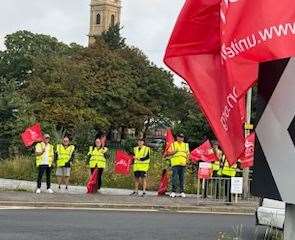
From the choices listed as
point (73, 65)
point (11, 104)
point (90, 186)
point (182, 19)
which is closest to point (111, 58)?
point (73, 65)

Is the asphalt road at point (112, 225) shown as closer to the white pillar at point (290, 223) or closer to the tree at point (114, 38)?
the white pillar at point (290, 223)

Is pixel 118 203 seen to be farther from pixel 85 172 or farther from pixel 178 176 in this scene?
pixel 85 172

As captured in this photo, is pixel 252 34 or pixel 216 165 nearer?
pixel 252 34

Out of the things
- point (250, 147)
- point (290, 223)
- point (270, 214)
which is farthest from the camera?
point (270, 214)

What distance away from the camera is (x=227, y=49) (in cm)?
214

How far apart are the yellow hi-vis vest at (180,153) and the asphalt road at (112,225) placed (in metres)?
4.48

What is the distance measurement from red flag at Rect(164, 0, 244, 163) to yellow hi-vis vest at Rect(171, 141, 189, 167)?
18615mm

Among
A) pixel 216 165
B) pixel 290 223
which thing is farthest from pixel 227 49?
pixel 216 165

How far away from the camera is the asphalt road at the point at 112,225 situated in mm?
11898

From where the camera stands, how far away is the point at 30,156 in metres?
30.4

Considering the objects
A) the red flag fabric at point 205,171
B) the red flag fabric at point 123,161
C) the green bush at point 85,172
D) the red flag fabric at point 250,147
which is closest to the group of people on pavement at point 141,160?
the red flag fabric at point 205,171

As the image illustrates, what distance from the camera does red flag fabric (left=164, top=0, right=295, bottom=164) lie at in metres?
1.99

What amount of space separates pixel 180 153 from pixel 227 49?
62.4 ft

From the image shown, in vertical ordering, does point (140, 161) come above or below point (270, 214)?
above
